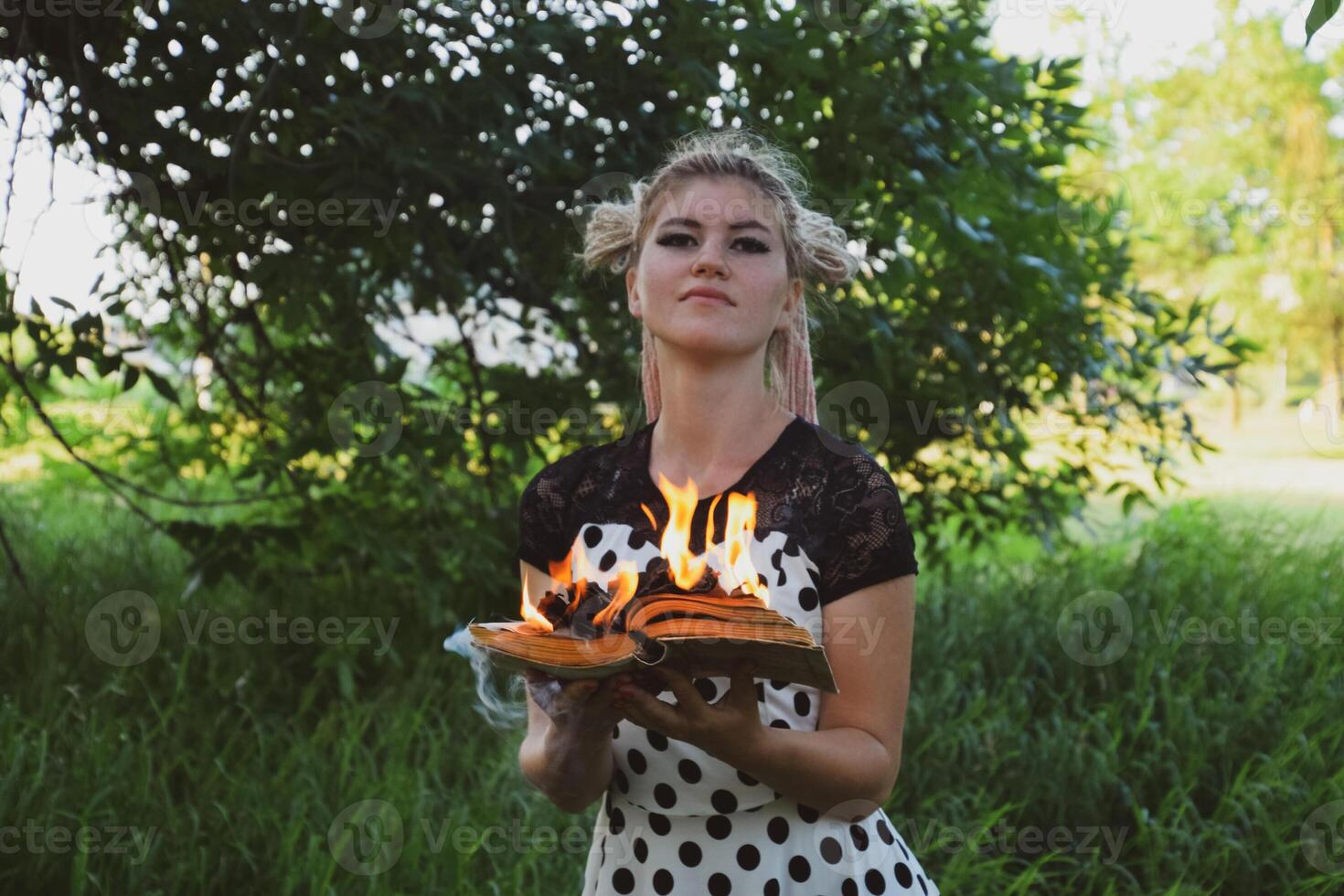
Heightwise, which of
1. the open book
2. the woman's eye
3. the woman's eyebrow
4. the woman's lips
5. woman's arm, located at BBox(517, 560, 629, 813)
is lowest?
woman's arm, located at BBox(517, 560, 629, 813)

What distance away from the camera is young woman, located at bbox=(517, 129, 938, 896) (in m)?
1.69

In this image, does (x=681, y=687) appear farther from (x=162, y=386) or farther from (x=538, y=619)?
(x=162, y=386)

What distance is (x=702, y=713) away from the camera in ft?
4.70

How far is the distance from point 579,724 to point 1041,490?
3370mm

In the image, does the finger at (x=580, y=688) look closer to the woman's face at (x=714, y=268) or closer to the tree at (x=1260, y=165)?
the woman's face at (x=714, y=268)

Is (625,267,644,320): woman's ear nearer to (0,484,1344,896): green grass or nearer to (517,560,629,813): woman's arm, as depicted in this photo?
(517,560,629,813): woman's arm

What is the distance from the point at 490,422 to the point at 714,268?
2.29 metres

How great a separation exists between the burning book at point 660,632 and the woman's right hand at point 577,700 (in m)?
0.04

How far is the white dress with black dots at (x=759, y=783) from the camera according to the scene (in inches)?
67.5

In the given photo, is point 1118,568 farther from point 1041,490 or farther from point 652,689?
point 652,689

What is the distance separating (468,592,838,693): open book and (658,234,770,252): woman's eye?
0.71 m

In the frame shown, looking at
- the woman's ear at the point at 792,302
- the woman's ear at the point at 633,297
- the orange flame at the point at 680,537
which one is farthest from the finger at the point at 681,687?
the woman's ear at the point at 792,302

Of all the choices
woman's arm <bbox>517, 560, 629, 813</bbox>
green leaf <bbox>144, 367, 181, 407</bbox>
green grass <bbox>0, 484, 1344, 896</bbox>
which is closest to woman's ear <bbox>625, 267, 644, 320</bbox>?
woman's arm <bbox>517, 560, 629, 813</bbox>

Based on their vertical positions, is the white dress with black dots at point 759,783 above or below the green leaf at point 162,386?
below
